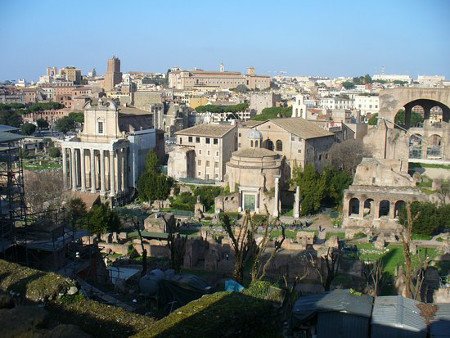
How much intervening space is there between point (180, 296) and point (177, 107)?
59023 mm

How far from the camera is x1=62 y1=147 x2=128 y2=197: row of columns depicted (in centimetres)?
4056

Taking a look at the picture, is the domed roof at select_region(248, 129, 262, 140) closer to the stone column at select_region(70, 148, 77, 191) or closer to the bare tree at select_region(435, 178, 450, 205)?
the bare tree at select_region(435, 178, 450, 205)

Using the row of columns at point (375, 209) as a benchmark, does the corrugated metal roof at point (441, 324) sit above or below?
above

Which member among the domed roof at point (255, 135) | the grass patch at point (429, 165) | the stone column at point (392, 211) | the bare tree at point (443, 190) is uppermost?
the domed roof at point (255, 135)

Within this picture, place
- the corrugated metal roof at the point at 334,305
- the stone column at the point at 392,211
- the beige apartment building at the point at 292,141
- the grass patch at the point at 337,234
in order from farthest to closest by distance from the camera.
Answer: the beige apartment building at the point at 292,141
the stone column at the point at 392,211
the grass patch at the point at 337,234
the corrugated metal roof at the point at 334,305

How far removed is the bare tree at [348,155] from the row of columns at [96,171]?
16.4 meters

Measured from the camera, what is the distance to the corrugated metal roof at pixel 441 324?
1289 centimetres

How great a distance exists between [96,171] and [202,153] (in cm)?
830

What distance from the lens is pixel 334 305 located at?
14.4 meters

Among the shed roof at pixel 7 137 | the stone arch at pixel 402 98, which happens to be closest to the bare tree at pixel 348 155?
the stone arch at pixel 402 98

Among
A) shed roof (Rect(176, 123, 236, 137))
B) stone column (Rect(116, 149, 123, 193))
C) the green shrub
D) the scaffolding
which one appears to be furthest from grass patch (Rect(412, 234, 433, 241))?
stone column (Rect(116, 149, 123, 193))

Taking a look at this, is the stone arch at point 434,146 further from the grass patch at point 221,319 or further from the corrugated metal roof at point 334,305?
the grass patch at point 221,319

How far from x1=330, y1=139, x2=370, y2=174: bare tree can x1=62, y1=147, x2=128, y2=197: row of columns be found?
16410 mm

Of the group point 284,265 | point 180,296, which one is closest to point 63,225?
point 180,296
